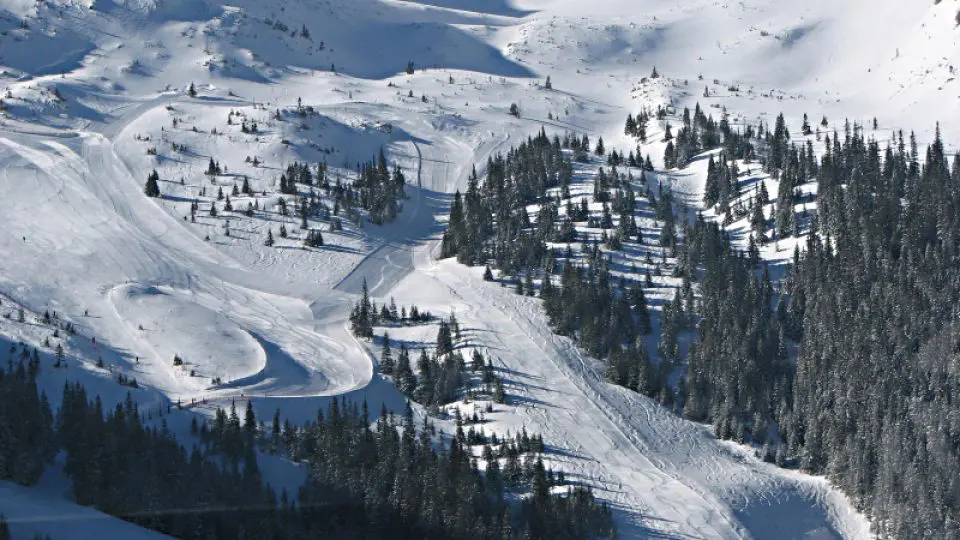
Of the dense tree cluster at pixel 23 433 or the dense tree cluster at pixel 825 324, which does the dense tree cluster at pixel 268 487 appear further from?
the dense tree cluster at pixel 825 324

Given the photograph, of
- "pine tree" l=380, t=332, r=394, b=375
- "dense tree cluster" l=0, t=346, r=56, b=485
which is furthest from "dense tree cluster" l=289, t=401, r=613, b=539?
"dense tree cluster" l=0, t=346, r=56, b=485

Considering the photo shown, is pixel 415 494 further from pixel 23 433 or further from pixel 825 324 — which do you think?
pixel 825 324

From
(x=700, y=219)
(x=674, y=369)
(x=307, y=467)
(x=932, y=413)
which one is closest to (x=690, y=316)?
(x=674, y=369)

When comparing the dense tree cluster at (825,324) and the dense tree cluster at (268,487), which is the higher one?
the dense tree cluster at (825,324)

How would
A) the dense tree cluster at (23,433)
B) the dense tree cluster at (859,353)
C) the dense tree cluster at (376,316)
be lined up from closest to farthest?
the dense tree cluster at (23,433) → the dense tree cluster at (859,353) → the dense tree cluster at (376,316)

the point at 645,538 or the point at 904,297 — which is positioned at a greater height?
the point at 904,297

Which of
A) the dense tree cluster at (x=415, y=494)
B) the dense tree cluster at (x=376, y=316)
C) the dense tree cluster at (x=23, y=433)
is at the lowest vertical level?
the dense tree cluster at (x=415, y=494)

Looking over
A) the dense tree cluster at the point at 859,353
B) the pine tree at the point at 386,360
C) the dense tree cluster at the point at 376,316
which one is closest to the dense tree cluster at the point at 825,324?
the dense tree cluster at the point at 859,353

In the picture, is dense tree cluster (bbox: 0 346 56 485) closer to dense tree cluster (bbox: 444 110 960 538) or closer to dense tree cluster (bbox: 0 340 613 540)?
dense tree cluster (bbox: 0 340 613 540)

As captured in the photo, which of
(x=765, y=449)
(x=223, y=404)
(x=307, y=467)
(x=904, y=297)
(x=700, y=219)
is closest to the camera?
(x=307, y=467)

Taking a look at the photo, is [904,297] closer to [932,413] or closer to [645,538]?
[932,413]

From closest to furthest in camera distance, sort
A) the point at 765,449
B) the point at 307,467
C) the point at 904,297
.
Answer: the point at 307,467 < the point at 765,449 < the point at 904,297
